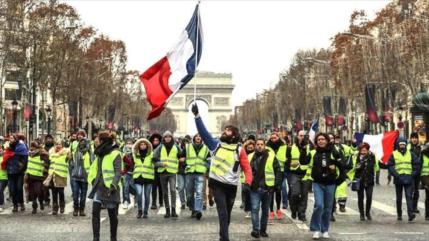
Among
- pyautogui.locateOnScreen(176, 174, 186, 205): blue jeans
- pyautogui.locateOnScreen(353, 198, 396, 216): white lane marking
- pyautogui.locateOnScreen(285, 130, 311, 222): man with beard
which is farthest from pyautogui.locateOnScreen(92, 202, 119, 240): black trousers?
pyautogui.locateOnScreen(353, 198, 396, 216): white lane marking

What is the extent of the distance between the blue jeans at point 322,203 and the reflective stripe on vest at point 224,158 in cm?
219

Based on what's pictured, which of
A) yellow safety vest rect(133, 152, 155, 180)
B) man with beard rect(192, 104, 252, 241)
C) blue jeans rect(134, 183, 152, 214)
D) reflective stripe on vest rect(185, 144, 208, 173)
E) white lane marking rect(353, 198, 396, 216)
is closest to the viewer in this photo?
man with beard rect(192, 104, 252, 241)

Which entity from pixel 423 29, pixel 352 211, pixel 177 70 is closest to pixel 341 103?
pixel 423 29

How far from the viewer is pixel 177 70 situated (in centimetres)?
1698

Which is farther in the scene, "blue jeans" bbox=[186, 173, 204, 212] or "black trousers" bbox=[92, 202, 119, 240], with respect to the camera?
"blue jeans" bbox=[186, 173, 204, 212]

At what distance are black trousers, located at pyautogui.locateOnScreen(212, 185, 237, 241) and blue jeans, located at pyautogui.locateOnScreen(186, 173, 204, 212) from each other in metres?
5.81

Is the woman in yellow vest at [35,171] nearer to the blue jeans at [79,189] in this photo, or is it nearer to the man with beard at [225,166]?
the blue jeans at [79,189]

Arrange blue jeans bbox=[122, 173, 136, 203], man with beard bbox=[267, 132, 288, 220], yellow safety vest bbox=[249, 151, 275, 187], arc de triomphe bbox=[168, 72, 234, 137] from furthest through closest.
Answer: arc de triomphe bbox=[168, 72, 234, 137]
blue jeans bbox=[122, 173, 136, 203]
man with beard bbox=[267, 132, 288, 220]
yellow safety vest bbox=[249, 151, 275, 187]

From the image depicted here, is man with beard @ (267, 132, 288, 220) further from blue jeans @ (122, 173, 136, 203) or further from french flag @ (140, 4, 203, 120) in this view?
blue jeans @ (122, 173, 136, 203)

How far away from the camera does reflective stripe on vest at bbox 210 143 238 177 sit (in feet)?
46.0

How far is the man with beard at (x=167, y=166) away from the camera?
2027 cm

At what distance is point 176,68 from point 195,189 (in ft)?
14.7

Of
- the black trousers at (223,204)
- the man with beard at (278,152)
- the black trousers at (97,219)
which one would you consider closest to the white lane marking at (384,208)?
the man with beard at (278,152)

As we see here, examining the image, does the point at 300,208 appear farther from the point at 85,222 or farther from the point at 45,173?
the point at 45,173
